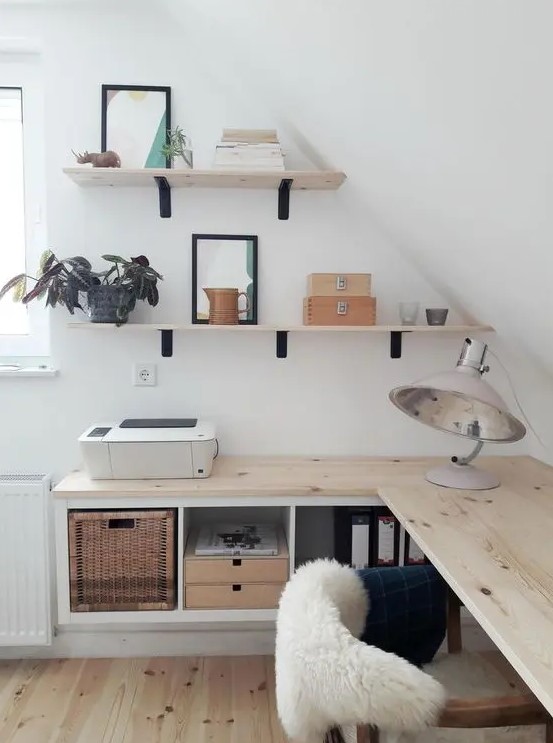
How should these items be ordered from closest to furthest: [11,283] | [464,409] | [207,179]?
[464,409], [207,179], [11,283]

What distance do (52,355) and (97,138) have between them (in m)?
0.85

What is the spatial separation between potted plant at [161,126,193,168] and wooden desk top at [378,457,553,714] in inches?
53.7

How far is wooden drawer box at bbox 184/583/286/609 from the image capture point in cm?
215

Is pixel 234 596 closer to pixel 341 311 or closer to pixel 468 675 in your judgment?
pixel 468 675

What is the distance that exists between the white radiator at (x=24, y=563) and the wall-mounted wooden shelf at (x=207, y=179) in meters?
1.11

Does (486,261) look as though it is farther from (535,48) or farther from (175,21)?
(175,21)

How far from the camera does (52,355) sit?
2.50 metres

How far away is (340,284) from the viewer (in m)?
2.33

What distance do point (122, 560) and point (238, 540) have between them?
0.41m

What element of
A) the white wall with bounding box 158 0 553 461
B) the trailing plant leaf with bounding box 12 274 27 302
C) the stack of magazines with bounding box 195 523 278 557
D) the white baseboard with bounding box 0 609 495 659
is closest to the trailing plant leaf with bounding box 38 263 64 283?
the trailing plant leaf with bounding box 12 274 27 302

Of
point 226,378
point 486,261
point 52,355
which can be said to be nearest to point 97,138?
point 52,355

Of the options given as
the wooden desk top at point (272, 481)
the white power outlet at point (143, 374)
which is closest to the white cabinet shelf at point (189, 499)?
Result: the wooden desk top at point (272, 481)

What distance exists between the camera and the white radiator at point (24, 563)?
2295mm

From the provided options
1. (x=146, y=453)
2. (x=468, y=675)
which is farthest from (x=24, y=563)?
(x=468, y=675)
